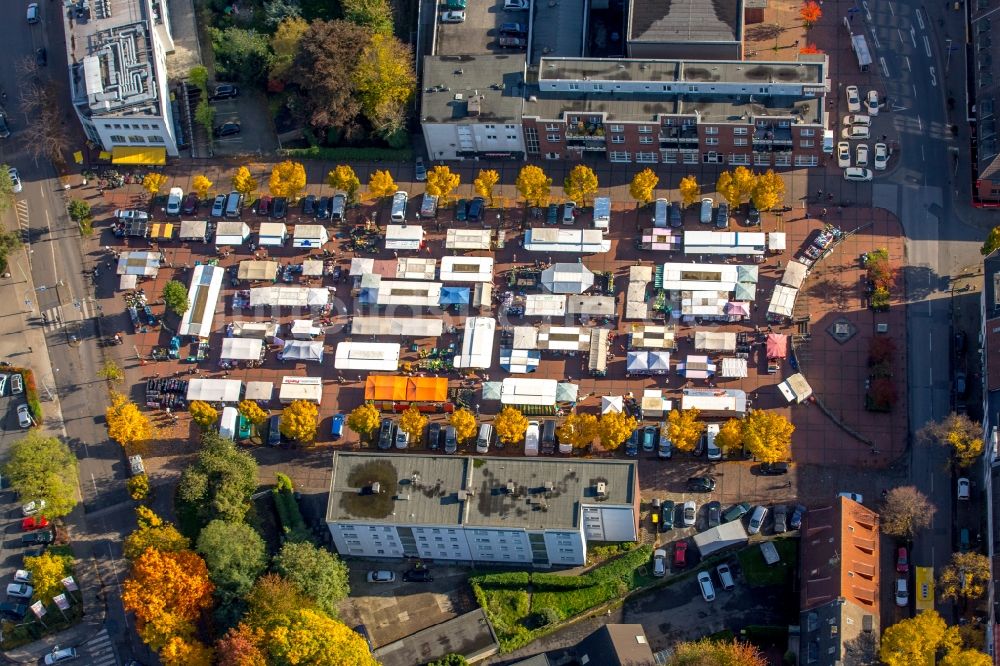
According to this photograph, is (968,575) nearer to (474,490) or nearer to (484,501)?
(484,501)

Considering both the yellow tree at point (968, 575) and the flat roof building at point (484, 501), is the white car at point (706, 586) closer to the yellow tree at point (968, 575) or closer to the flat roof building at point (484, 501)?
the flat roof building at point (484, 501)

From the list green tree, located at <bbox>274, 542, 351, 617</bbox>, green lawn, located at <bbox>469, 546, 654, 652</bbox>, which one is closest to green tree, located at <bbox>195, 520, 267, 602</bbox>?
green tree, located at <bbox>274, 542, 351, 617</bbox>

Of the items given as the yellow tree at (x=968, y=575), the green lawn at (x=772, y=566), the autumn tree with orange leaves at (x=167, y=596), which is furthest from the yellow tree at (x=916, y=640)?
the autumn tree with orange leaves at (x=167, y=596)

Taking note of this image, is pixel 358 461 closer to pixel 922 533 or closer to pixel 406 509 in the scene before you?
pixel 406 509

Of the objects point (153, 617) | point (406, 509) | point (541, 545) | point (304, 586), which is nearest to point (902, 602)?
point (541, 545)

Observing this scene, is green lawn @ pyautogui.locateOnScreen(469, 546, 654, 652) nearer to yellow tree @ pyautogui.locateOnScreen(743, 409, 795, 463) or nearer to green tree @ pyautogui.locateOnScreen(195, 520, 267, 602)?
yellow tree @ pyautogui.locateOnScreen(743, 409, 795, 463)

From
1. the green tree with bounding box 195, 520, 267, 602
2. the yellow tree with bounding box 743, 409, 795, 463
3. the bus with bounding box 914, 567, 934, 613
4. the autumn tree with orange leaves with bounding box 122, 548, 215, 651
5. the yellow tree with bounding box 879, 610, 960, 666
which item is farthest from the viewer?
the yellow tree with bounding box 743, 409, 795, 463
